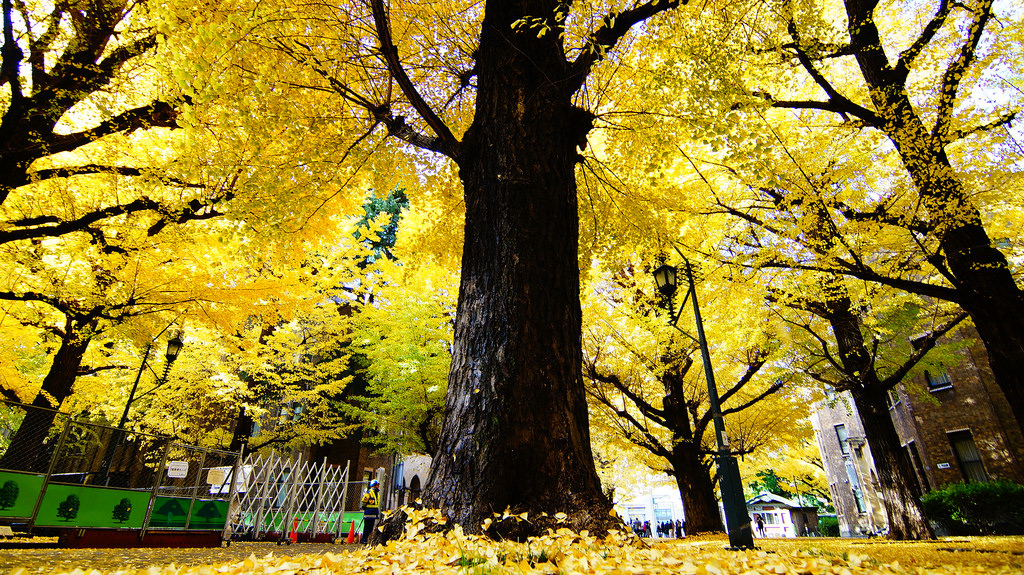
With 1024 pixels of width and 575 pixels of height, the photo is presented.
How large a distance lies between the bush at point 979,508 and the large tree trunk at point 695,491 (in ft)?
24.6

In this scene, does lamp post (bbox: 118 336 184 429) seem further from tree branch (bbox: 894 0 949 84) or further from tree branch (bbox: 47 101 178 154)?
tree branch (bbox: 894 0 949 84)

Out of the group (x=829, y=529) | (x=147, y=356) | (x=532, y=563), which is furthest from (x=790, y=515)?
(x=147, y=356)

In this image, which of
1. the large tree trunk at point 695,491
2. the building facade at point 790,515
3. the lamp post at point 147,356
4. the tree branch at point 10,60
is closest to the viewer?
the tree branch at point 10,60

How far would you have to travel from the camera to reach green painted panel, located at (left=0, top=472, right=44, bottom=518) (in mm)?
6395

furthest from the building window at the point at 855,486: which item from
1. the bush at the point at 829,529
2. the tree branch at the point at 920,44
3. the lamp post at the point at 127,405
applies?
the lamp post at the point at 127,405

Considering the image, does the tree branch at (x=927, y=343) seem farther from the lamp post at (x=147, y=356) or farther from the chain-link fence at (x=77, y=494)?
the lamp post at (x=147, y=356)

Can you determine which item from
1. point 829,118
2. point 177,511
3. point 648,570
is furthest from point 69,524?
point 829,118

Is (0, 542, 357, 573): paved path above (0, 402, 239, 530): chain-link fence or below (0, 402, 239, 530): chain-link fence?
below

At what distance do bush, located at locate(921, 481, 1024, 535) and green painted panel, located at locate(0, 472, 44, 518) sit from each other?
66.2 feet

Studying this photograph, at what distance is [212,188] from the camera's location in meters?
7.36

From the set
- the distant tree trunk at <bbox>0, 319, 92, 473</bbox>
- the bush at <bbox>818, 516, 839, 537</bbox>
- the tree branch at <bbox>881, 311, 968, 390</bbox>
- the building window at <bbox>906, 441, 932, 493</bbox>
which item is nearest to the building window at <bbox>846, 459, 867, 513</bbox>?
the bush at <bbox>818, 516, 839, 537</bbox>

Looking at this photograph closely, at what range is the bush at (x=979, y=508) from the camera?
12.3 metres

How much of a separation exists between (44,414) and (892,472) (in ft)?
53.8

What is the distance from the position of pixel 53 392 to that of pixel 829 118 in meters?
17.8
